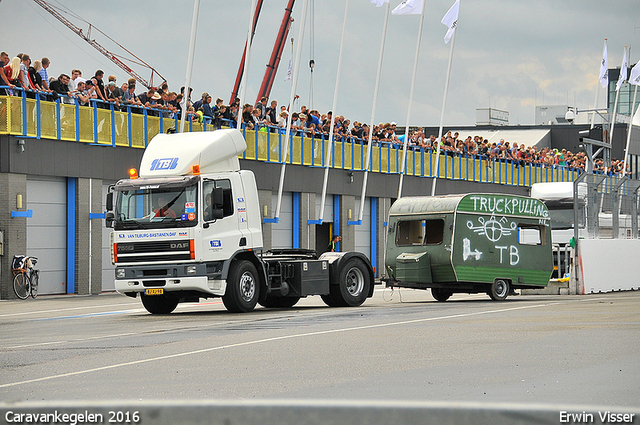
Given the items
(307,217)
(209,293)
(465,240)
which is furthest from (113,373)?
(307,217)

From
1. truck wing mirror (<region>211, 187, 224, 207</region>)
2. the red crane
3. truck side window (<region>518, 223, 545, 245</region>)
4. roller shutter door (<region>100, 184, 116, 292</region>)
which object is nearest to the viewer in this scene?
truck wing mirror (<region>211, 187, 224, 207</region>)

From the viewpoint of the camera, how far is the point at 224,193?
19031 millimetres

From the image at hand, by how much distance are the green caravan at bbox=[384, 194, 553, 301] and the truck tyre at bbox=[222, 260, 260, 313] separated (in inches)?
205

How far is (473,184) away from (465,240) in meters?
30.8

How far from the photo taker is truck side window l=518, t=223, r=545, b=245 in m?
24.7

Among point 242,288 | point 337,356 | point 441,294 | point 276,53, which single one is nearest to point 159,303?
point 242,288

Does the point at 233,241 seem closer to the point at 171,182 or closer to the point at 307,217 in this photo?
the point at 171,182

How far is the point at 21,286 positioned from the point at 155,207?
1064 cm

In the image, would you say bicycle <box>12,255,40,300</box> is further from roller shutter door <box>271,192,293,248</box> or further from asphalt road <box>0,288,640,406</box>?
roller shutter door <box>271,192,293,248</box>

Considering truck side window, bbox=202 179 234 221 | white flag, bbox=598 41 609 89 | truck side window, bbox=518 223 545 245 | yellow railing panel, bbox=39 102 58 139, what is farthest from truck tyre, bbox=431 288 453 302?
white flag, bbox=598 41 609 89

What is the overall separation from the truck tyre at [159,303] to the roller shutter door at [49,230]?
31.5 ft

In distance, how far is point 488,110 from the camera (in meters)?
86.1

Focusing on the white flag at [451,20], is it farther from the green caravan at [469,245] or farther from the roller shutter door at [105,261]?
the green caravan at [469,245]

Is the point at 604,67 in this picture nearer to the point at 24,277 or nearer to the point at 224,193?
the point at 24,277
